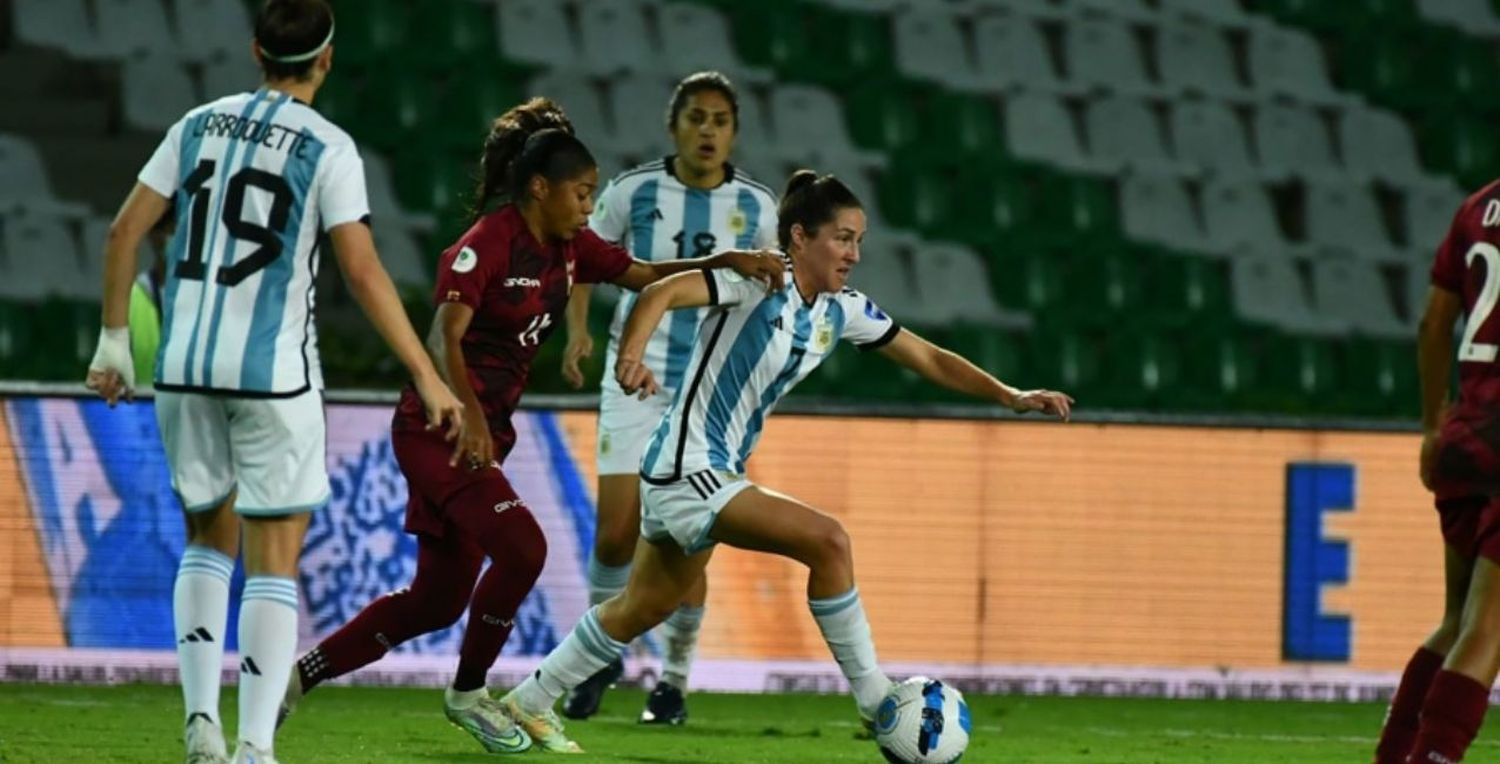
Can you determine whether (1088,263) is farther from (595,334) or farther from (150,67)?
(150,67)

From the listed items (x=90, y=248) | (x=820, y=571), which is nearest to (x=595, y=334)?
(x=90, y=248)

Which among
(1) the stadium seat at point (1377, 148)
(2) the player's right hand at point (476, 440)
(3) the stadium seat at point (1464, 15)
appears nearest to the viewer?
→ (2) the player's right hand at point (476, 440)

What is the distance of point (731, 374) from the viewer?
618 cm

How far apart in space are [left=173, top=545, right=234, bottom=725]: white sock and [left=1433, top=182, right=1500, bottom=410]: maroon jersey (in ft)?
8.80

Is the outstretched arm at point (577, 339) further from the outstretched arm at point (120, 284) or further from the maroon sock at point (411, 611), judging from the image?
the outstretched arm at point (120, 284)

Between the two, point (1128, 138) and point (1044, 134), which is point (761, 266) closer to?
point (1044, 134)

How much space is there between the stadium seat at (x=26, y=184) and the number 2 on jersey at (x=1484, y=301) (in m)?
8.21

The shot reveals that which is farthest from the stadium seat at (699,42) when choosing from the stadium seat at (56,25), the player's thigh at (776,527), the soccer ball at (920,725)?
the soccer ball at (920,725)

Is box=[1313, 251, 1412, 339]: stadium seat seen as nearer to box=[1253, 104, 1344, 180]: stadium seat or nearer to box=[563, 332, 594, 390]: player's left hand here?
box=[1253, 104, 1344, 180]: stadium seat

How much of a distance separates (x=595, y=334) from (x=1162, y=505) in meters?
3.48

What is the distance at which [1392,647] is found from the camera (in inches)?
366

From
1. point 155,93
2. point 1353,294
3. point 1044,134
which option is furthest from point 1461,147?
point 155,93

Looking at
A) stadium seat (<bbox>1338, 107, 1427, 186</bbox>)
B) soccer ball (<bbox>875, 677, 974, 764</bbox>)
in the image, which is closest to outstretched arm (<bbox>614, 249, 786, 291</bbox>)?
soccer ball (<bbox>875, 677, 974, 764</bbox>)

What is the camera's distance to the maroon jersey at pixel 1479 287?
5043mm
